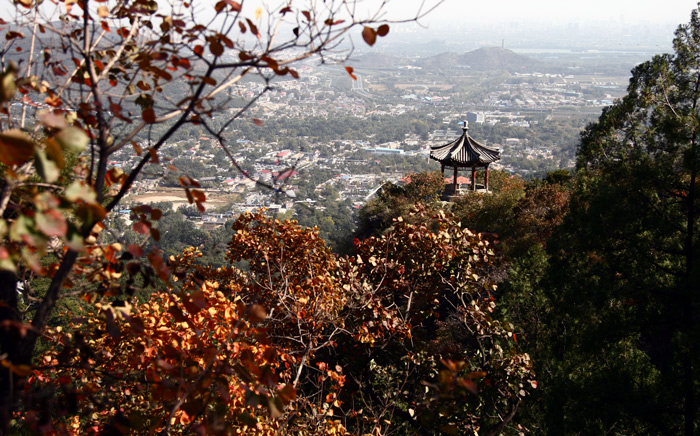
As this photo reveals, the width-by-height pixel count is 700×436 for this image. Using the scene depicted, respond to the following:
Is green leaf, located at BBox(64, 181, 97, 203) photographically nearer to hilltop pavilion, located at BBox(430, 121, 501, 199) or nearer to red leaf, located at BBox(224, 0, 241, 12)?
red leaf, located at BBox(224, 0, 241, 12)

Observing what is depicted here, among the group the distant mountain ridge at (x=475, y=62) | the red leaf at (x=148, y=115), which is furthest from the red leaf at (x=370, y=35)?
the distant mountain ridge at (x=475, y=62)

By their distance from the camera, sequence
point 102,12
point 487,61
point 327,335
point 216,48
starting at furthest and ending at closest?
1. point 487,61
2. point 327,335
3. point 102,12
4. point 216,48

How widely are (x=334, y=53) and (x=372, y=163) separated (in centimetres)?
4505

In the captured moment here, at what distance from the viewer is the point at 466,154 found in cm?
1123

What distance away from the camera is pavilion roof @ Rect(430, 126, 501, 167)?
11133 mm

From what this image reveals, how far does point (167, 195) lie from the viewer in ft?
115

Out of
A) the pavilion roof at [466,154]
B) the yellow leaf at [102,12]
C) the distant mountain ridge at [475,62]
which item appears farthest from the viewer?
the distant mountain ridge at [475,62]

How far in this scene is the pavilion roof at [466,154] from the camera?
36.5 ft

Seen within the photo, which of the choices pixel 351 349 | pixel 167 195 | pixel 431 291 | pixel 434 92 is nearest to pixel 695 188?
pixel 431 291

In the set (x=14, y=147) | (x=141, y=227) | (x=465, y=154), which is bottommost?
(x=465, y=154)

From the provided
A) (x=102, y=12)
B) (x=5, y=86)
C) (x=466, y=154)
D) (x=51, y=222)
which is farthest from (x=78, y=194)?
(x=466, y=154)

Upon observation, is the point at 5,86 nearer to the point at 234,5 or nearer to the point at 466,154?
the point at 234,5

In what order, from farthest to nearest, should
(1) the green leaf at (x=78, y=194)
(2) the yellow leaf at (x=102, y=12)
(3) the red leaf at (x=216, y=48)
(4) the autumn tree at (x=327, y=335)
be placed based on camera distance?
1. (4) the autumn tree at (x=327, y=335)
2. (2) the yellow leaf at (x=102, y=12)
3. (3) the red leaf at (x=216, y=48)
4. (1) the green leaf at (x=78, y=194)

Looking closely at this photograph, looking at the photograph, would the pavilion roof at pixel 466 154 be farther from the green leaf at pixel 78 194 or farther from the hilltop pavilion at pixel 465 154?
the green leaf at pixel 78 194
